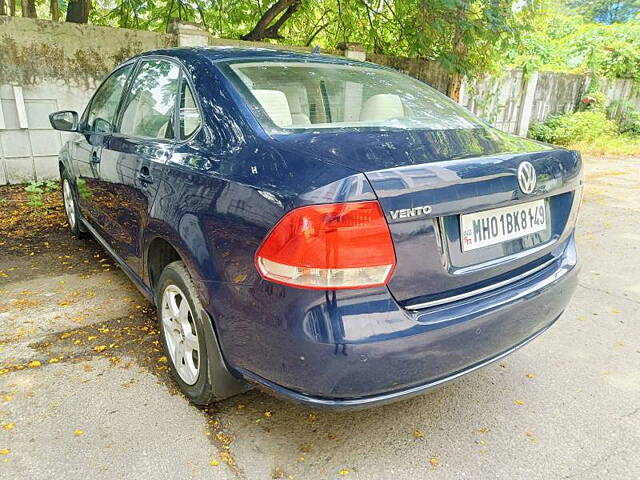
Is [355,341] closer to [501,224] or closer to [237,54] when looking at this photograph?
[501,224]

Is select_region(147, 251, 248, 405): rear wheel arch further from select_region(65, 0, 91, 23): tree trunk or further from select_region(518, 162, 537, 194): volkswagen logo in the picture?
select_region(65, 0, 91, 23): tree trunk

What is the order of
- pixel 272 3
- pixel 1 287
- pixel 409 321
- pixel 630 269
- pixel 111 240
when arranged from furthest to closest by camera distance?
1. pixel 272 3
2. pixel 630 269
3. pixel 1 287
4. pixel 111 240
5. pixel 409 321

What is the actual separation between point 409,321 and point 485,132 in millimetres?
1094

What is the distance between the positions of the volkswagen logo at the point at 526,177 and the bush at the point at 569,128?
10.8 m

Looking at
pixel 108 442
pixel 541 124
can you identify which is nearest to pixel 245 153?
pixel 108 442

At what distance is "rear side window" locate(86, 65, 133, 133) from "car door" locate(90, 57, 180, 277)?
0.61 ft

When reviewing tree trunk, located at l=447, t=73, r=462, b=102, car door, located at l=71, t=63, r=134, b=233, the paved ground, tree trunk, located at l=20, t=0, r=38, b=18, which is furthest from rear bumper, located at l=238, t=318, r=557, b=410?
tree trunk, located at l=20, t=0, r=38, b=18

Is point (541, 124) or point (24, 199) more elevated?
point (541, 124)

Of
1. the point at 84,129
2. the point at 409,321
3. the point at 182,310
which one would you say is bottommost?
the point at 182,310

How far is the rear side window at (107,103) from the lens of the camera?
3113 mm

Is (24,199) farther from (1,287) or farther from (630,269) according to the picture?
(630,269)

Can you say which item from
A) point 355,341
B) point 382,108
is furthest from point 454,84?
point 355,341

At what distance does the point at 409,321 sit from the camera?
158cm

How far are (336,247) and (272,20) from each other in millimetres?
8272
